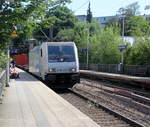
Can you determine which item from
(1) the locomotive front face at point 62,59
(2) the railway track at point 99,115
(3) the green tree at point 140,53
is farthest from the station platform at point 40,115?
(3) the green tree at point 140,53

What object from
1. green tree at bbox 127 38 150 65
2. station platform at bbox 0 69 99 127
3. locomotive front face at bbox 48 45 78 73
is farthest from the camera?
green tree at bbox 127 38 150 65

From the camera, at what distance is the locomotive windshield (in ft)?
71.1

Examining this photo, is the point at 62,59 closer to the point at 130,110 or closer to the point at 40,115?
the point at 130,110

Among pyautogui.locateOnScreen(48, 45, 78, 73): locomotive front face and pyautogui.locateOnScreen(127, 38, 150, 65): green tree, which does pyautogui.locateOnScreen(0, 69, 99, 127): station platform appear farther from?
pyautogui.locateOnScreen(127, 38, 150, 65): green tree

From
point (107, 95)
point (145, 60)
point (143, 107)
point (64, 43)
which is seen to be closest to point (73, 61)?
point (64, 43)

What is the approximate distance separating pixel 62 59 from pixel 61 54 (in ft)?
1.29

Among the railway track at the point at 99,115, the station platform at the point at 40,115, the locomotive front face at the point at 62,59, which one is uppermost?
the locomotive front face at the point at 62,59

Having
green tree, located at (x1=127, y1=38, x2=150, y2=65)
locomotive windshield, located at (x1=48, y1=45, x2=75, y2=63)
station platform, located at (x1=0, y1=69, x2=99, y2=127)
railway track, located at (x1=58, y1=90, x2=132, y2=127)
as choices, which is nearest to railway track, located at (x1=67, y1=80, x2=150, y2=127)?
railway track, located at (x1=58, y1=90, x2=132, y2=127)

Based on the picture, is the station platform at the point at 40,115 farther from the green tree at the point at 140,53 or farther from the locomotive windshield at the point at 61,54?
the green tree at the point at 140,53

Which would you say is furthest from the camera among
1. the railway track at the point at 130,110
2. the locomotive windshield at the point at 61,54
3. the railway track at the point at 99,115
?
the locomotive windshield at the point at 61,54

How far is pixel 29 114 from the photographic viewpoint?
388 inches

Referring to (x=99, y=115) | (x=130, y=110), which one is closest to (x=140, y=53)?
(x=130, y=110)

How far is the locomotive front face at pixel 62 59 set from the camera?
21375 mm

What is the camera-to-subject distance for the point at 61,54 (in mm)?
21875
